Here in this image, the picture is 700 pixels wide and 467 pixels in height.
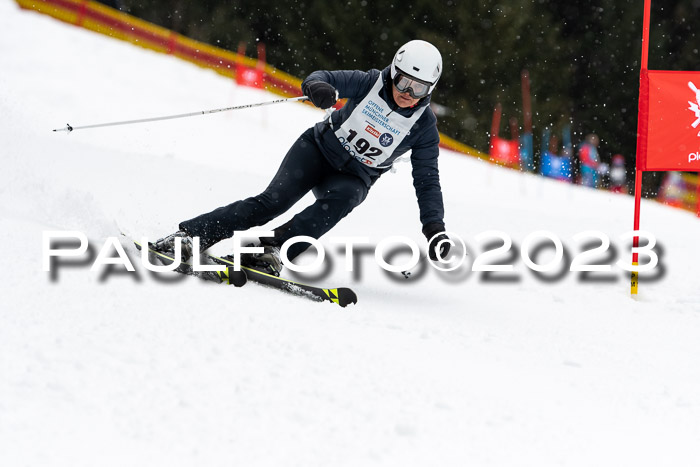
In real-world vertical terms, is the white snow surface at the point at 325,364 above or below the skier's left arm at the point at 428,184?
below

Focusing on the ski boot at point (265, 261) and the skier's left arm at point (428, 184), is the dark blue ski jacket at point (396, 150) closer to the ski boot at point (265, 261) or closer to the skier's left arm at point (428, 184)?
the skier's left arm at point (428, 184)

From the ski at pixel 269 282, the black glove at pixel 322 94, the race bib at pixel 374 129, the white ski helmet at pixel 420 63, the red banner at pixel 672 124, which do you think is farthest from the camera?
the red banner at pixel 672 124

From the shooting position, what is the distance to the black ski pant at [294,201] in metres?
4.09

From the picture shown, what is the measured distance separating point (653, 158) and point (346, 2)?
81.6 feet

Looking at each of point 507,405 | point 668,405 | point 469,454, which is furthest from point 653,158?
point 469,454

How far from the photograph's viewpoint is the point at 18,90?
10773 mm

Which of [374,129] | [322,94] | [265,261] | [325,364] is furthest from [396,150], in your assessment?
[325,364]

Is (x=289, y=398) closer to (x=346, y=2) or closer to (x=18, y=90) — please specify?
(x=18, y=90)

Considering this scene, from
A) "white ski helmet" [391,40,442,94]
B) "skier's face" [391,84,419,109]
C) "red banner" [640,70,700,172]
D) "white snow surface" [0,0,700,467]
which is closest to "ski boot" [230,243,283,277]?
"white snow surface" [0,0,700,467]

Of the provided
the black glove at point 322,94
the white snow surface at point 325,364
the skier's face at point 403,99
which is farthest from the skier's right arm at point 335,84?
the white snow surface at point 325,364

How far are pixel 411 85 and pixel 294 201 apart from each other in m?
0.92

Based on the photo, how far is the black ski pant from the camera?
13.4 feet

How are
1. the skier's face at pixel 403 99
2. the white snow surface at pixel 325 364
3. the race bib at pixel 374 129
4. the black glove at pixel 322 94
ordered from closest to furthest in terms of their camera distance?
the white snow surface at pixel 325 364 < the black glove at pixel 322 94 < the skier's face at pixel 403 99 < the race bib at pixel 374 129

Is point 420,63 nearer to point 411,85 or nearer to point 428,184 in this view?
point 411,85
